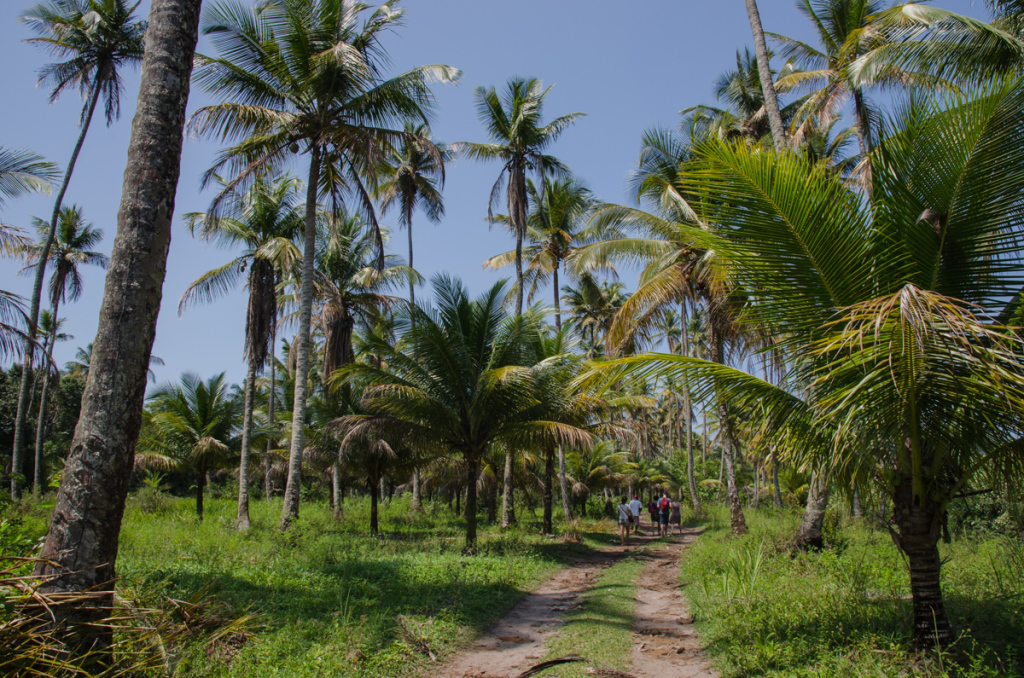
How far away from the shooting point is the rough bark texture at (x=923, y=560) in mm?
4672

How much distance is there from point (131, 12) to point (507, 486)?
695 inches

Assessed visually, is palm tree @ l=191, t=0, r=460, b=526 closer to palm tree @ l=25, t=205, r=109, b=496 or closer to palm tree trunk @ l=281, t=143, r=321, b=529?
palm tree trunk @ l=281, t=143, r=321, b=529

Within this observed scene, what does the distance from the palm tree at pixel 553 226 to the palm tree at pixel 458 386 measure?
891cm

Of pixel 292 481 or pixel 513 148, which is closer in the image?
pixel 292 481

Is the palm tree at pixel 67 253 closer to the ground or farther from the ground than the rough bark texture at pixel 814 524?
farther from the ground

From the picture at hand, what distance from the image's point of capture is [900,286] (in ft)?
15.3

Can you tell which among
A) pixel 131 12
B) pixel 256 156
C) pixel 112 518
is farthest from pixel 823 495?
pixel 131 12

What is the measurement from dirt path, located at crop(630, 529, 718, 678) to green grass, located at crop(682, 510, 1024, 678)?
0.67 ft

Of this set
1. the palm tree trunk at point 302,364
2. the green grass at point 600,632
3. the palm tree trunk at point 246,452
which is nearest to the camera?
the green grass at point 600,632

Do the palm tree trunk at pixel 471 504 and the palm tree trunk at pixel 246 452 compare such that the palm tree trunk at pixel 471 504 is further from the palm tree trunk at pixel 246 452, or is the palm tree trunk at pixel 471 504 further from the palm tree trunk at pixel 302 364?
the palm tree trunk at pixel 246 452

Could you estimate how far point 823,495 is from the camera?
32.6 ft

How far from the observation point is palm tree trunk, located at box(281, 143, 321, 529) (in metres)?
13.1

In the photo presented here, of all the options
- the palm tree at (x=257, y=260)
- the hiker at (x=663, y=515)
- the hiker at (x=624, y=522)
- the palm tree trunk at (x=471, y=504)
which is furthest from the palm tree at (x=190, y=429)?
the hiker at (x=663, y=515)

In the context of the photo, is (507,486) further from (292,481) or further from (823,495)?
(823,495)
